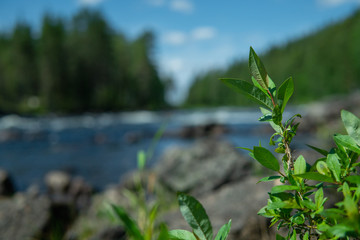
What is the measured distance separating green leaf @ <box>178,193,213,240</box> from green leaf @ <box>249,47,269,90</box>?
199mm

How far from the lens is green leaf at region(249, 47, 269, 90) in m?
0.42

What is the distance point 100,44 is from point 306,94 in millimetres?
35040

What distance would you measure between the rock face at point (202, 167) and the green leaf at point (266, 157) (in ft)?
12.5

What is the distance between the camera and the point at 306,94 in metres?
54.1

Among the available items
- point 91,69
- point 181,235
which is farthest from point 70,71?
point 181,235

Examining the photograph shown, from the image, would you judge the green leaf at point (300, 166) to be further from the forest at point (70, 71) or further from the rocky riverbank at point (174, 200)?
the forest at point (70, 71)

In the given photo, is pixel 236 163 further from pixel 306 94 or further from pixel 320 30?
pixel 320 30

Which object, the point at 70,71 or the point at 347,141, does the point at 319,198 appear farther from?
the point at 70,71

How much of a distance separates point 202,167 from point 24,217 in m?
2.57

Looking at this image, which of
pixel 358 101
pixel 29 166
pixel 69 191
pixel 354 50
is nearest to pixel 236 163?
pixel 69 191

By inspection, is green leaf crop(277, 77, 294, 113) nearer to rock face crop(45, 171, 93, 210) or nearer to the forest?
rock face crop(45, 171, 93, 210)

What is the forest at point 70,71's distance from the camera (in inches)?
1500

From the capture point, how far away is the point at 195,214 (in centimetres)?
47

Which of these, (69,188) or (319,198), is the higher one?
(319,198)
